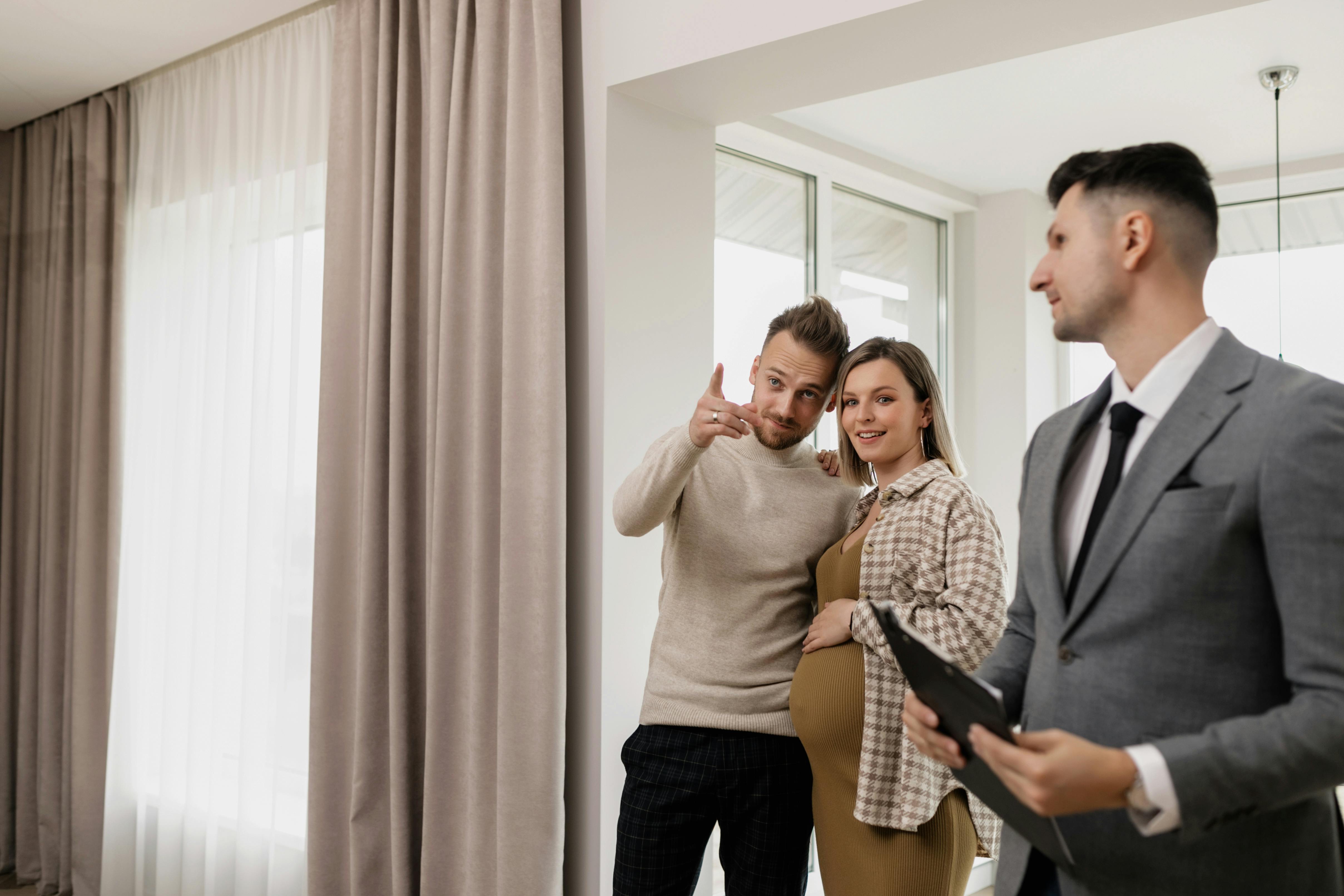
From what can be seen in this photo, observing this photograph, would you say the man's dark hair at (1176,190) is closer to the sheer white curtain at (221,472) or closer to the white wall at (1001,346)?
the sheer white curtain at (221,472)

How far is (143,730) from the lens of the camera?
10.1ft

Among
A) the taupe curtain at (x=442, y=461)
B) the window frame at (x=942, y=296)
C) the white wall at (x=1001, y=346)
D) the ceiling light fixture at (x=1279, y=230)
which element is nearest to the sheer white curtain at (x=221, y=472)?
the taupe curtain at (x=442, y=461)

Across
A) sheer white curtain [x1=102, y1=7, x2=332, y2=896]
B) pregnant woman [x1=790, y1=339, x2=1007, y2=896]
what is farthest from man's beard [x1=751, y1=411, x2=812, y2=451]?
sheer white curtain [x1=102, y1=7, x2=332, y2=896]

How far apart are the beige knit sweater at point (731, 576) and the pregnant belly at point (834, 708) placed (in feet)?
0.34

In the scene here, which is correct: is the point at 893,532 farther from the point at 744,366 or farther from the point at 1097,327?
the point at 744,366

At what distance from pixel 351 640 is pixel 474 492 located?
24.3 inches

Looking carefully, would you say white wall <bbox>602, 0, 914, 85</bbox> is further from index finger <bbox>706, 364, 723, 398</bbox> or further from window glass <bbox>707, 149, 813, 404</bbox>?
window glass <bbox>707, 149, 813, 404</bbox>

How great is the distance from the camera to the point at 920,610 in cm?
153

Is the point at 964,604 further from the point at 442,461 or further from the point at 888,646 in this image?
the point at 442,461

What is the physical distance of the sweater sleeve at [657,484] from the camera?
1657 mm

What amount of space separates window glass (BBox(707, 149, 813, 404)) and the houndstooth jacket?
56.9 inches

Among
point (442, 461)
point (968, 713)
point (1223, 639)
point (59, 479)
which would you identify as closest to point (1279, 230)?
point (442, 461)

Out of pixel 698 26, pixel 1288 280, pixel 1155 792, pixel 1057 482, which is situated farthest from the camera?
pixel 1288 280

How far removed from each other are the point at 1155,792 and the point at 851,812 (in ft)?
2.58
